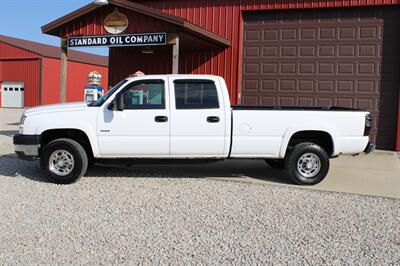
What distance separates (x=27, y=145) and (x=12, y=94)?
113 feet

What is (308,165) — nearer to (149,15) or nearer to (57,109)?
(57,109)

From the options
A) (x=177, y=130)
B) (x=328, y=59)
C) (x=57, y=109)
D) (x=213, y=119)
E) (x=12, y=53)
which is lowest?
(x=177, y=130)

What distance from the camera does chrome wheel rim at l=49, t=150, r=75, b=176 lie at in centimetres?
717

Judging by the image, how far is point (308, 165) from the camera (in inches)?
291

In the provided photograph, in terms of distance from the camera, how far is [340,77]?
12477 mm

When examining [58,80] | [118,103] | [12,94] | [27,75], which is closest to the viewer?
[118,103]

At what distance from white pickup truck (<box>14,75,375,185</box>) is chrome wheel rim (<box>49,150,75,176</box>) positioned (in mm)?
16

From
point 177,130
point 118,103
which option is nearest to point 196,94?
point 177,130

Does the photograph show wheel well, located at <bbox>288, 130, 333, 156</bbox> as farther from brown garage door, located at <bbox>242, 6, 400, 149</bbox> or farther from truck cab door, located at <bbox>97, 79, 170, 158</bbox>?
brown garage door, located at <bbox>242, 6, 400, 149</bbox>

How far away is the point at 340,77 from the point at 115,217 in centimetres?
909

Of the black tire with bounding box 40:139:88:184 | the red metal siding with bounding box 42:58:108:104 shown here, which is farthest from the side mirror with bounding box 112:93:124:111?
the red metal siding with bounding box 42:58:108:104

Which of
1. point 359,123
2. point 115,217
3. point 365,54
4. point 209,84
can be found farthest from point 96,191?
point 365,54

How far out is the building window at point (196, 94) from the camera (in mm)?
7301

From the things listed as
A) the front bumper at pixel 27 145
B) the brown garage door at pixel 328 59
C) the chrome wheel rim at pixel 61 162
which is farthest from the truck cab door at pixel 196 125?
the brown garage door at pixel 328 59
